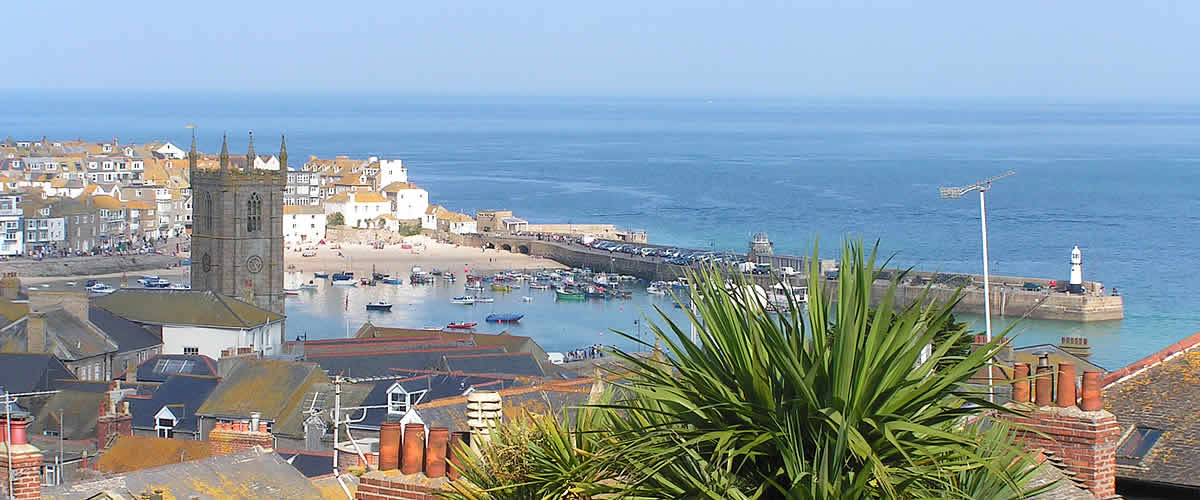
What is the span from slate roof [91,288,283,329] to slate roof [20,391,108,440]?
15410 millimetres

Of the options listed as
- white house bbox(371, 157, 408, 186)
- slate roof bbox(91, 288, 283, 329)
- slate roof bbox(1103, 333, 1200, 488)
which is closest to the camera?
slate roof bbox(1103, 333, 1200, 488)

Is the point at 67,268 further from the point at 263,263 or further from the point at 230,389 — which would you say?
the point at 230,389

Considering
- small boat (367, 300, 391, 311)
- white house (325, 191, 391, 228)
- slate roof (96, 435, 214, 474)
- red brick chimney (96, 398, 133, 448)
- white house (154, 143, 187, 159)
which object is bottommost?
small boat (367, 300, 391, 311)

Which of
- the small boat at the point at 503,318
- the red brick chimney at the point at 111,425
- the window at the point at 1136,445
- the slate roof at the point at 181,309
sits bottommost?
the small boat at the point at 503,318

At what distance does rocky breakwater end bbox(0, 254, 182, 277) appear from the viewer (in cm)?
9928

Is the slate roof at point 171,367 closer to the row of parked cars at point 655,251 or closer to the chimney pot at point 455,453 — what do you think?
the chimney pot at point 455,453

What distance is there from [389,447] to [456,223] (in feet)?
387

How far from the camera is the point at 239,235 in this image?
199ft

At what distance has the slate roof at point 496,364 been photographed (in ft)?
125

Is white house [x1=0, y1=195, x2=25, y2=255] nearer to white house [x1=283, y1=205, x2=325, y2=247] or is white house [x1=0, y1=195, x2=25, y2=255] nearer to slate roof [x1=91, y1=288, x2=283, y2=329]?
white house [x1=283, y1=205, x2=325, y2=247]

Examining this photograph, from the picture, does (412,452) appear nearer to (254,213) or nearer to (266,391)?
(266,391)

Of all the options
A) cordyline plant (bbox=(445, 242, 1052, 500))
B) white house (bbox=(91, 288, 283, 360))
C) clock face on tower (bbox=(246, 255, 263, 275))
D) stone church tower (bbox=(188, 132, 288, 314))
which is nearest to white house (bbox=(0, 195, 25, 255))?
stone church tower (bbox=(188, 132, 288, 314))

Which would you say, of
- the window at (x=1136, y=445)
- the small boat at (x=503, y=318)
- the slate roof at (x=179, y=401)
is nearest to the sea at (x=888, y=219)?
the small boat at (x=503, y=318)

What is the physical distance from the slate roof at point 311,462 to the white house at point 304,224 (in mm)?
99021
